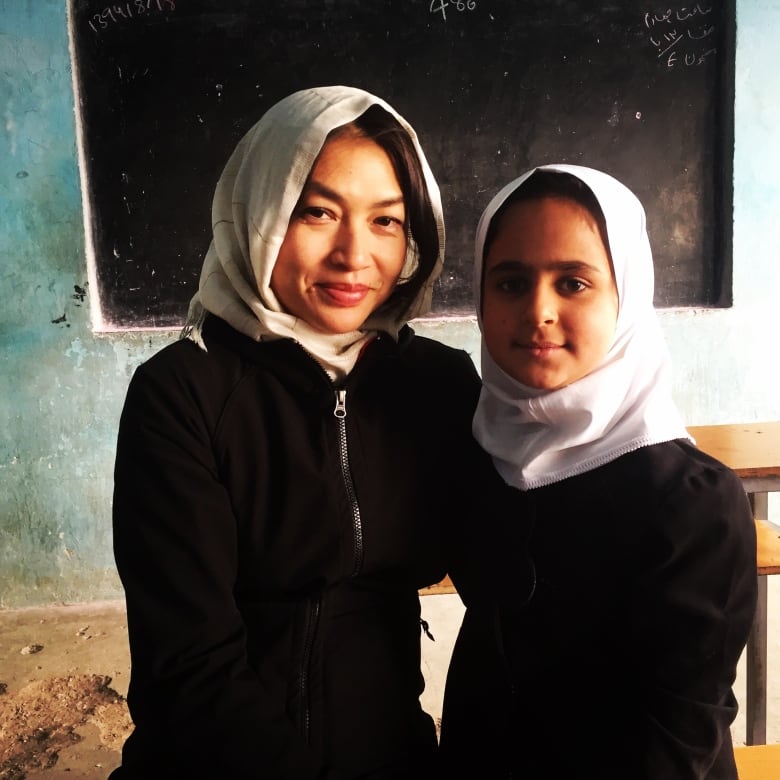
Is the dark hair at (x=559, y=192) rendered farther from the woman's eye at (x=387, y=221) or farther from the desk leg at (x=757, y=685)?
the desk leg at (x=757, y=685)

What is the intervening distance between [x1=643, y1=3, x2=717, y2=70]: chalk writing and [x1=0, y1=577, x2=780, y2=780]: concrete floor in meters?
2.37

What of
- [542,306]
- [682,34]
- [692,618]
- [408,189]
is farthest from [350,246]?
[682,34]

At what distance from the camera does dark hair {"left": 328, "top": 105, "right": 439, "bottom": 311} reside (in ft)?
3.51

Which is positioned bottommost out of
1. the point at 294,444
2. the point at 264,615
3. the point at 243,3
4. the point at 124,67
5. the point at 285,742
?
the point at 285,742

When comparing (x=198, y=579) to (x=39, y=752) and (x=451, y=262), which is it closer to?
(x=39, y=752)

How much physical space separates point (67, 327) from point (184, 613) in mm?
2167

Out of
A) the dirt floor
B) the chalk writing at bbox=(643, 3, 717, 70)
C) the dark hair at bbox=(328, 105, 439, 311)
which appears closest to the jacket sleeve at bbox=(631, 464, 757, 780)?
the dark hair at bbox=(328, 105, 439, 311)

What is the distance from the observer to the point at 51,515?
9.38ft

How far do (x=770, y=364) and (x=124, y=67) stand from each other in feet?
10.1

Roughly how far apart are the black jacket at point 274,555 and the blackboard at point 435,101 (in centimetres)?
193

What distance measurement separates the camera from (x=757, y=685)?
77.7 inches

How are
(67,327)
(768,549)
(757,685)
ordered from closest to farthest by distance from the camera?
(768,549), (757,685), (67,327)

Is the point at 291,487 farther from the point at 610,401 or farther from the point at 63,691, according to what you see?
the point at 63,691

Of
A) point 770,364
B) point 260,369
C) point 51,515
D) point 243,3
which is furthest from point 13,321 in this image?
point 770,364
